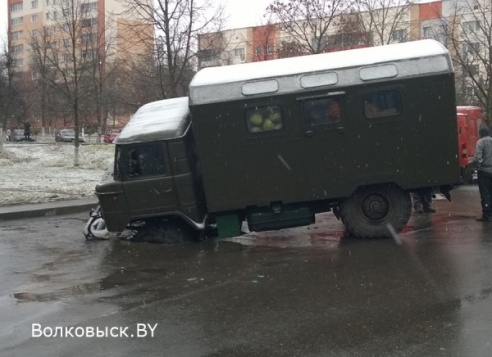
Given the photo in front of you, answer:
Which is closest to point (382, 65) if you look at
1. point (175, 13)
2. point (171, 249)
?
point (171, 249)

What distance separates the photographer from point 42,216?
15.6 m

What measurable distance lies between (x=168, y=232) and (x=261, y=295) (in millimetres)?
4256

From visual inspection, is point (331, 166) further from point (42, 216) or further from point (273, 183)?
point (42, 216)

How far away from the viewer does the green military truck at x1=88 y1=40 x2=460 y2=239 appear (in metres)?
9.87

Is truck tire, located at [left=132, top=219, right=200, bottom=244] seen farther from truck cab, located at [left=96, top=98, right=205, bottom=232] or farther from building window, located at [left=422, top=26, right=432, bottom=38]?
building window, located at [left=422, top=26, right=432, bottom=38]

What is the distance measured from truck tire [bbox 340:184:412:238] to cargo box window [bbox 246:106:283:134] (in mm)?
1912

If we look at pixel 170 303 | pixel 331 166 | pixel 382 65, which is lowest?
pixel 170 303

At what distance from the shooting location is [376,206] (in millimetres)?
10516

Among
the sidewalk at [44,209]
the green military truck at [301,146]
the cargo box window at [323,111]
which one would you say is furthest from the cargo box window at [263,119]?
the sidewalk at [44,209]

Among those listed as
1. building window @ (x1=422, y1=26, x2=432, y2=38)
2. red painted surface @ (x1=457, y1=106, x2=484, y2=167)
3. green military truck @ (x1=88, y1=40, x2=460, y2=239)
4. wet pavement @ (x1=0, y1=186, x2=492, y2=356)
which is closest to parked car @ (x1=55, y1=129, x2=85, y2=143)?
building window @ (x1=422, y1=26, x2=432, y2=38)

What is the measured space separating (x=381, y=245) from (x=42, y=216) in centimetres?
954

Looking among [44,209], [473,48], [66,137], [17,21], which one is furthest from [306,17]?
[17,21]

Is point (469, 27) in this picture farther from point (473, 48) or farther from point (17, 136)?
point (17, 136)

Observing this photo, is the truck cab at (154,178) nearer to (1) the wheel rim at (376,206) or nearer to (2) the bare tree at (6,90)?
(1) the wheel rim at (376,206)
